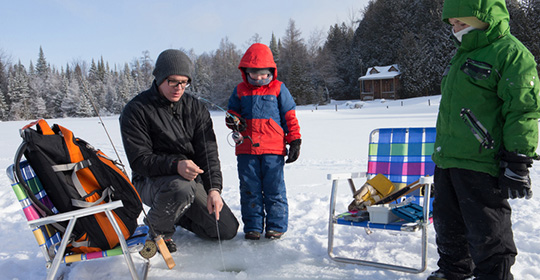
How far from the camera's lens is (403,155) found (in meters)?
3.66

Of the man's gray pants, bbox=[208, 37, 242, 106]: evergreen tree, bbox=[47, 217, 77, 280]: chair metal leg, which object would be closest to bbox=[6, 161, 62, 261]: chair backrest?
bbox=[47, 217, 77, 280]: chair metal leg

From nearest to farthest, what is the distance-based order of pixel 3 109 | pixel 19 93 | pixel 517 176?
pixel 517 176 → pixel 3 109 → pixel 19 93

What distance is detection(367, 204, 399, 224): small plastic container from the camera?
112 inches

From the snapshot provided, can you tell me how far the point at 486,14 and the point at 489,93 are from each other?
474 millimetres

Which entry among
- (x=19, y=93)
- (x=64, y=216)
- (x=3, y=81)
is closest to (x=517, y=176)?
(x=64, y=216)

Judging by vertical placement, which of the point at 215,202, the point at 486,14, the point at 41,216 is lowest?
the point at 215,202

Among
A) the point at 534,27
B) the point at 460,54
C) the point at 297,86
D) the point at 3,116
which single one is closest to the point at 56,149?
the point at 460,54

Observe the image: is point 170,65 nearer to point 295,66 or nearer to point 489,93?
point 489,93

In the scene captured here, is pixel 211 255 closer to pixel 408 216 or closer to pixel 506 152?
pixel 408 216

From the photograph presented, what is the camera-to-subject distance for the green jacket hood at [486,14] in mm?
2277

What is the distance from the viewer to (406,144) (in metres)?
3.67

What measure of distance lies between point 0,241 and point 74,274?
1.43 m

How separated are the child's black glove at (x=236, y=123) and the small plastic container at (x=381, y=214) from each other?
1.47 meters

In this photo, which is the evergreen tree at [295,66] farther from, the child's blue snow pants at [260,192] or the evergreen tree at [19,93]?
the child's blue snow pants at [260,192]
